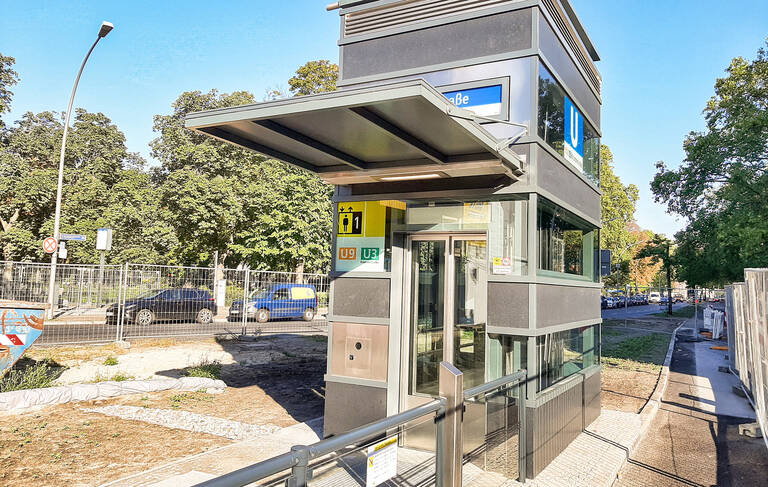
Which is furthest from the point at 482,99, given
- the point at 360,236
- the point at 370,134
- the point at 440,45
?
the point at 360,236

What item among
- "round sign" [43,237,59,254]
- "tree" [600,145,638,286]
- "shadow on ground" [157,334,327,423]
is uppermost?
"tree" [600,145,638,286]

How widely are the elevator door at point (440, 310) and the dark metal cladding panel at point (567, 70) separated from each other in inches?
94.3

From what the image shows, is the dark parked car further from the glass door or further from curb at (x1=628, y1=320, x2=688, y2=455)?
curb at (x1=628, y1=320, x2=688, y2=455)

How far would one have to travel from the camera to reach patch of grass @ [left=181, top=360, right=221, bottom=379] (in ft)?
33.5

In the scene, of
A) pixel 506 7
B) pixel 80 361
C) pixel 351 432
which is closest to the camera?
pixel 351 432

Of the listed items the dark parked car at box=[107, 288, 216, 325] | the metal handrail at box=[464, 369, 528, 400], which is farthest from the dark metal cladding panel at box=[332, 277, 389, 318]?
the dark parked car at box=[107, 288, 216, 325]

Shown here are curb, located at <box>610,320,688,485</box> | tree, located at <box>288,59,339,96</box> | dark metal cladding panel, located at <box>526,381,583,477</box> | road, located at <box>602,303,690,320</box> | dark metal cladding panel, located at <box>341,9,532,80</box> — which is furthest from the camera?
Answer: road, located at <box>602,303,690,320</box>

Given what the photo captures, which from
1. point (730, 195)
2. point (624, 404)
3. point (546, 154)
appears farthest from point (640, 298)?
point (546, 154)

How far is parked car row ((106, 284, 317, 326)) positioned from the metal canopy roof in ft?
39.1

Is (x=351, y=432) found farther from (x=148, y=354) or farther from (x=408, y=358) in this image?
(x=148, y=354)

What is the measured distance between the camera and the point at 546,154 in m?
5.92

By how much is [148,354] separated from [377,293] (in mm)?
9604

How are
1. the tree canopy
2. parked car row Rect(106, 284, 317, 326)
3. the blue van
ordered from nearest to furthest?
parked car row Rect(106, 284, 317, 326), the blue van, the tree canopy

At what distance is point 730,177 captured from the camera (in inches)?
873
